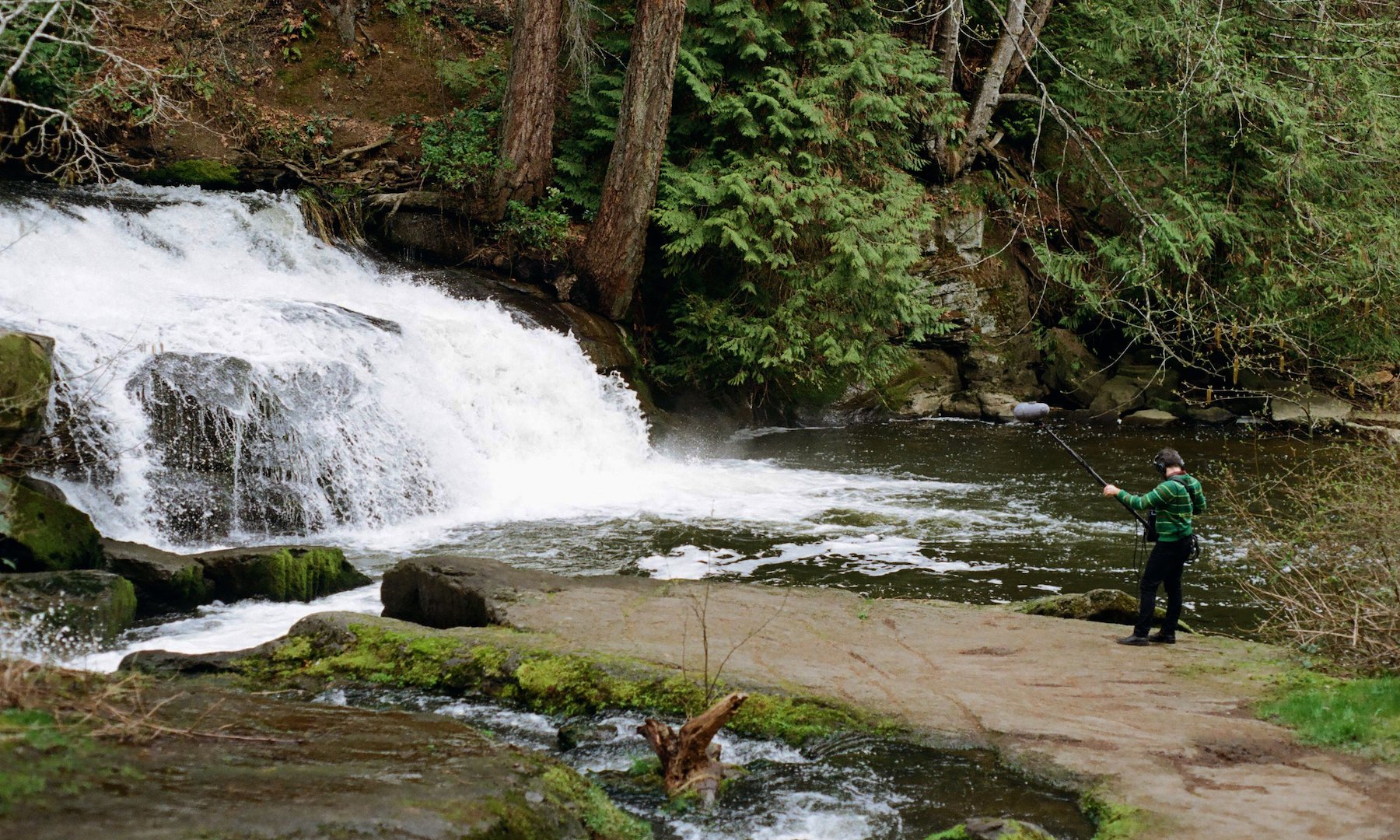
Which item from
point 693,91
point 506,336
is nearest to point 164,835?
point 506,336

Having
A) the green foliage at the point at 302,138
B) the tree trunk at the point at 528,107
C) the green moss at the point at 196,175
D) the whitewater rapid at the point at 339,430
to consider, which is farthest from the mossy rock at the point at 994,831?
the green foliage at the point at 302,138

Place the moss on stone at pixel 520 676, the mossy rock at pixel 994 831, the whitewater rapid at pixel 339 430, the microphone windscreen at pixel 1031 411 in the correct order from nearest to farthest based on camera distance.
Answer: the mossy rock at pixel 994 831 → the moss on stone at pixel 520 676 → the microphone windscreen at pixel 1031 411 → the whitewater rapid at pixel 339 430

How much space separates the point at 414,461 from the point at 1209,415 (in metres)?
15.1

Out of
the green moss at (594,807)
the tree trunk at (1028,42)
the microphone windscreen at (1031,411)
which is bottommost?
the green moss at (594,807)

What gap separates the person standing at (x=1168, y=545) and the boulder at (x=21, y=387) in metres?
8.34

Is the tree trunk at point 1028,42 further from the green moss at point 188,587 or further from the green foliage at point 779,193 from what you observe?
the green moss at point 188,587

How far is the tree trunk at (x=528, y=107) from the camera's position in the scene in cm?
1747

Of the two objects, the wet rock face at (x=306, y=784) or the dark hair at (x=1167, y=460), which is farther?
the dark hair at (x=1167, y=460)

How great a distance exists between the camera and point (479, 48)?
23.0 m

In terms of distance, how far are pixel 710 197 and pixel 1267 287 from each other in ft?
32.1

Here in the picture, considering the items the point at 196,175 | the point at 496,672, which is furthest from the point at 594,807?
the point at 196,175

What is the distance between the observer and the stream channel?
1055 centimetres

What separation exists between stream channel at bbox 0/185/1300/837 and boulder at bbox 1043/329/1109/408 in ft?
12.9

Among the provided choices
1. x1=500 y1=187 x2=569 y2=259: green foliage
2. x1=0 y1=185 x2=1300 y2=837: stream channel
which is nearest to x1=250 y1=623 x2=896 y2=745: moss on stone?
x1=0 y1=185 x2=1300 y2=837: stream channel
